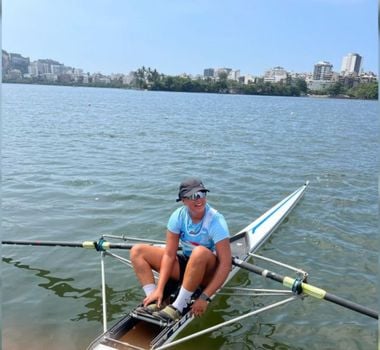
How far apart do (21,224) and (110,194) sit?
3104mm

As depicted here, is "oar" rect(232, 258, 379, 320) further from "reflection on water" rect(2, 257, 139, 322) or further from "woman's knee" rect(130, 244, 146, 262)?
"reflection on water" rect(2, 257, 139, 322)

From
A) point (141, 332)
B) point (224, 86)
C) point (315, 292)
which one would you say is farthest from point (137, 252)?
point (224, 86)

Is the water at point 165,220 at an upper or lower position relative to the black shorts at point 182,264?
lower

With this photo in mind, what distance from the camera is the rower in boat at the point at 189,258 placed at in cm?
516

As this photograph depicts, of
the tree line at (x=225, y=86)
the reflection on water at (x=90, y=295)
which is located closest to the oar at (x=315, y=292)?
the reflection on water at (x=90, y=295)

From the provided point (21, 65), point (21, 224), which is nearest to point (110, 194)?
point (21, 224)

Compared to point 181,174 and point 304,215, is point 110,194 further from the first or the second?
point 304,215

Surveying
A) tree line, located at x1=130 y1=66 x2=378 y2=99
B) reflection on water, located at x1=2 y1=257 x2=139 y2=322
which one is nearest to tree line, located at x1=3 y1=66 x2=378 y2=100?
tree line, located at x1=130 y1=66 x2=378 y2=99

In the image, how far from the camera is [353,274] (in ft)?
25.8

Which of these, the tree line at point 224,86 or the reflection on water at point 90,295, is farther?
the tree line at point 224,86

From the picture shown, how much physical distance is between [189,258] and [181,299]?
0.52m

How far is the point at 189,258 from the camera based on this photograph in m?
5.31

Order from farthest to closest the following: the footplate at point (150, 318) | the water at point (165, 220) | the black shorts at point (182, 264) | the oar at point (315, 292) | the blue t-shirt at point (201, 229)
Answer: the water at point (165, 220)
the black shorts at point (182, 264)
the blue t-shirt at point (201, 229)
the footplate at point (150, 318)
the oar at point (315, 292)

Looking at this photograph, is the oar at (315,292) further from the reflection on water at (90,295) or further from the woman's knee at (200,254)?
the reflection on water at (90,295)
